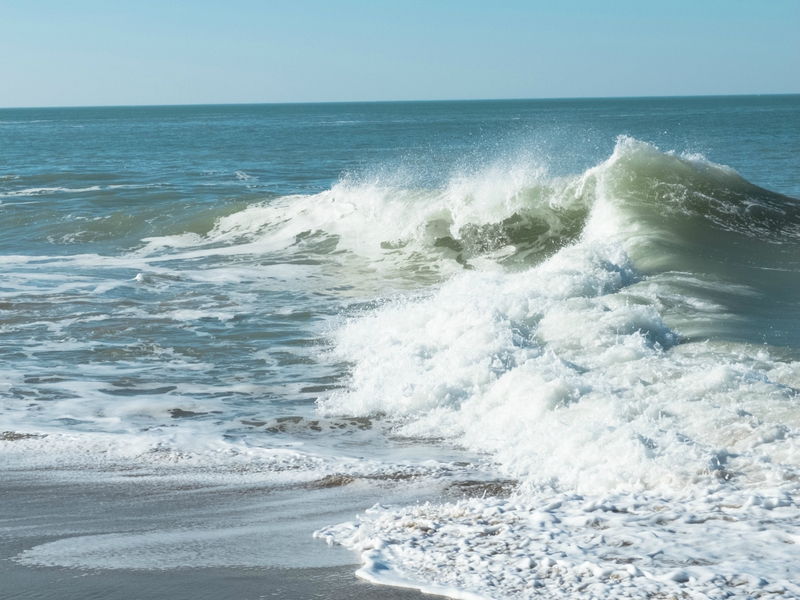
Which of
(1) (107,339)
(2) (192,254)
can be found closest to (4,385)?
(1) (107,339)

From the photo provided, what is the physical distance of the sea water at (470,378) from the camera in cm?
373

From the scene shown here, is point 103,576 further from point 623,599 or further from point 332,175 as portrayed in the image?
point 332,175

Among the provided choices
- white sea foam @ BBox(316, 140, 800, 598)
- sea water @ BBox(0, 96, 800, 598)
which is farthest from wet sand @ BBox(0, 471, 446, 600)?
white sea foam @ BBox(316, 140, 800, 598)

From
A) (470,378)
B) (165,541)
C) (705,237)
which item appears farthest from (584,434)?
(705,237)

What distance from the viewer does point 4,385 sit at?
7.33 meters

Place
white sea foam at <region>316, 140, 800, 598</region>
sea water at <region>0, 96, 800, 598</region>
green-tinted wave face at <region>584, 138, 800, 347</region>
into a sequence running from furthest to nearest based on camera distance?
1. green-tinted wave face at <region>584, 138, 800, 347</region>
2. sea water at <region>0, 96, 800, 598</region>
3. white sea foam at <region>316, 140, 800, 598</region>

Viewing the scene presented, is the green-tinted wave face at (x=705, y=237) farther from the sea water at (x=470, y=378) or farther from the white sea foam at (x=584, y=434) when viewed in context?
the white sea foam at (x=584, y=434)

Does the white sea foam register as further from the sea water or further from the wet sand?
the wet sand

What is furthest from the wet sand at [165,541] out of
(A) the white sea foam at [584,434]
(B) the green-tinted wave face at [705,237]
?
(B) the green-tinted wave face at [705,237]

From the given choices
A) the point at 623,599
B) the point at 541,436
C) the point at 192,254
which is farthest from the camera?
the point at 192,254

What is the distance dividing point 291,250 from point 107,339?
6.90m

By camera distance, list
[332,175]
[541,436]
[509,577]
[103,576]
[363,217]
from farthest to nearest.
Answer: [332,175]
[363,217]
[541,436]
[103,576]
[509,577]

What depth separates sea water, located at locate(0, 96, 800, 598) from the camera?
3729 mm

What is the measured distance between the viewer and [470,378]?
6684mm
